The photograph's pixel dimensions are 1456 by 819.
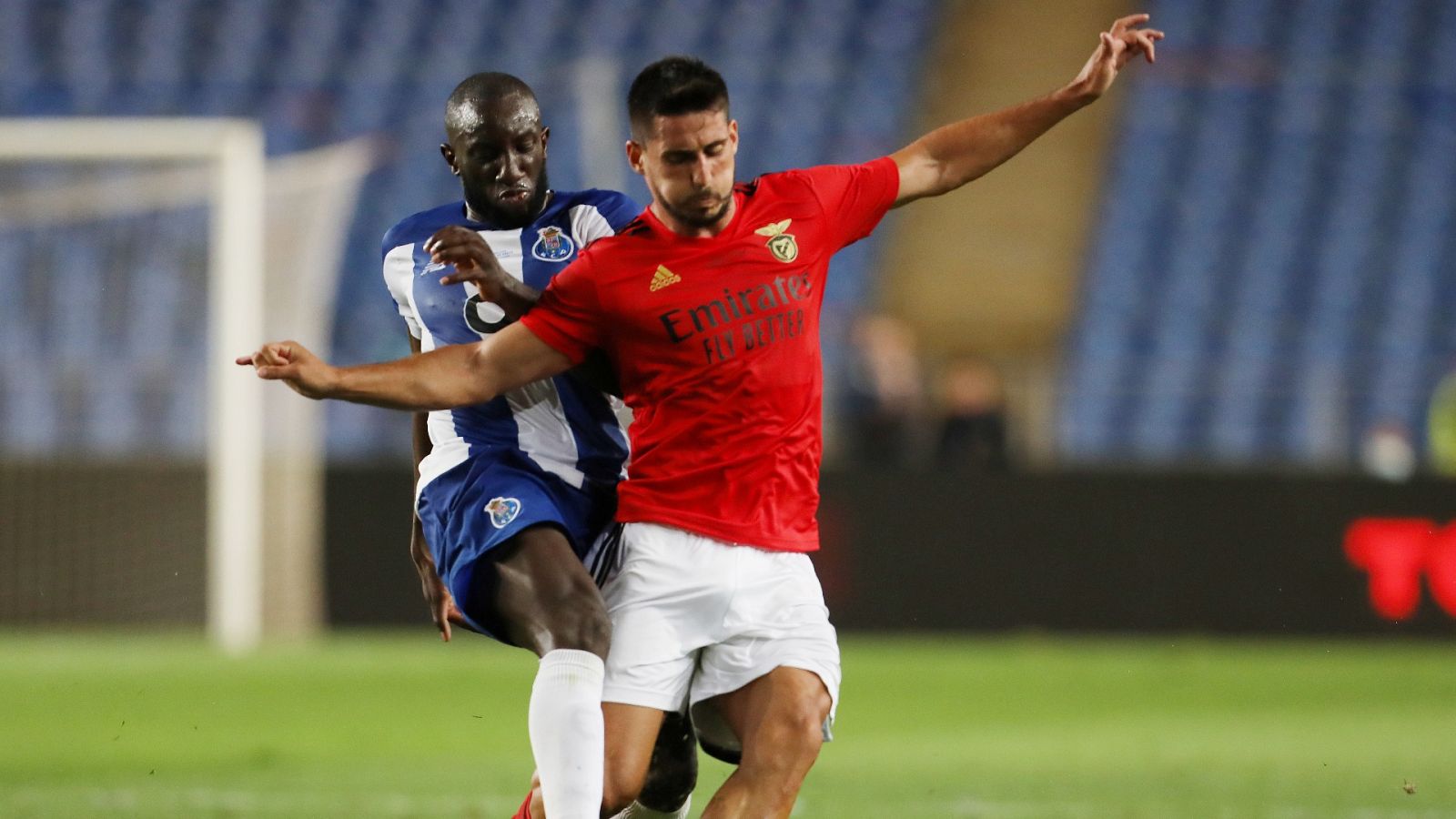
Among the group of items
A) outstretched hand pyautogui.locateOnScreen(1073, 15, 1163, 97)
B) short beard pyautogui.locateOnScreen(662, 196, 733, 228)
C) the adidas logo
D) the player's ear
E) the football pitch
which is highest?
outstretched hand pyautogui.locateOnScreen(1073, 15, 1163, 97)

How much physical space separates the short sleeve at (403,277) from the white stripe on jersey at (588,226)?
0.43 meters

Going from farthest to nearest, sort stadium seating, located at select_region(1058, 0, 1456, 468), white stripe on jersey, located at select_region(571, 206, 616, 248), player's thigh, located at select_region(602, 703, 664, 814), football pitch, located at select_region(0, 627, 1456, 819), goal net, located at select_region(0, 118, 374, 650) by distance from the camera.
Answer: stadium seating, located at select_region(1058, 0, 1456, 468) → goal net, located at select_region(0, 118, 374, 650) → football pitch, located at select_region(0, 627, 1456, 819) → white stripe on jersey, located at select_region(571, 206, 616, 248) → player's thigh, located at select_region(602, 703, 664, 814)

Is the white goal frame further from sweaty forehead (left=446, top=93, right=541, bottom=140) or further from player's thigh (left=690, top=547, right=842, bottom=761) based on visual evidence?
player's thigh (left=690, top=547, right=842, bottom=761)

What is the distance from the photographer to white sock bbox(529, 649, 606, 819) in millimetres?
4734

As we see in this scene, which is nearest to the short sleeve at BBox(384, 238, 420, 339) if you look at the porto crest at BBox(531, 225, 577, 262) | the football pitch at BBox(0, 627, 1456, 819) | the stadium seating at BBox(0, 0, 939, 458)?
the porto crest at BBox(531, 225, 577, 262)

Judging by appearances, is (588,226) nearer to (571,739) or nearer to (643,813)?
(571,739)

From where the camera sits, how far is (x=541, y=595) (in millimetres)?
4977

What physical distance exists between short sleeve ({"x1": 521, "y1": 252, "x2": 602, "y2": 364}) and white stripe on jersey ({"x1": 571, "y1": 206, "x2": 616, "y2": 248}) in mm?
516

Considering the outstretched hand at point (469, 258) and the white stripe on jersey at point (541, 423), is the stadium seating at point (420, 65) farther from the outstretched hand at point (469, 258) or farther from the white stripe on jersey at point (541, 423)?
the outstretched hand at point (469, 258)

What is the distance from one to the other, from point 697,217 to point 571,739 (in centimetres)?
124

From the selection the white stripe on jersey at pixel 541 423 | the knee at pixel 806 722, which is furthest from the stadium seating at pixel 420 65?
the knee at pixel 806 722

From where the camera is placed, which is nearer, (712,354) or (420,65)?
(712,354)

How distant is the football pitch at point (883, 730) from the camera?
739 centimetres

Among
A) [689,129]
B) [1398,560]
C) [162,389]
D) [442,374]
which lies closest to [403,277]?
[442,374]
